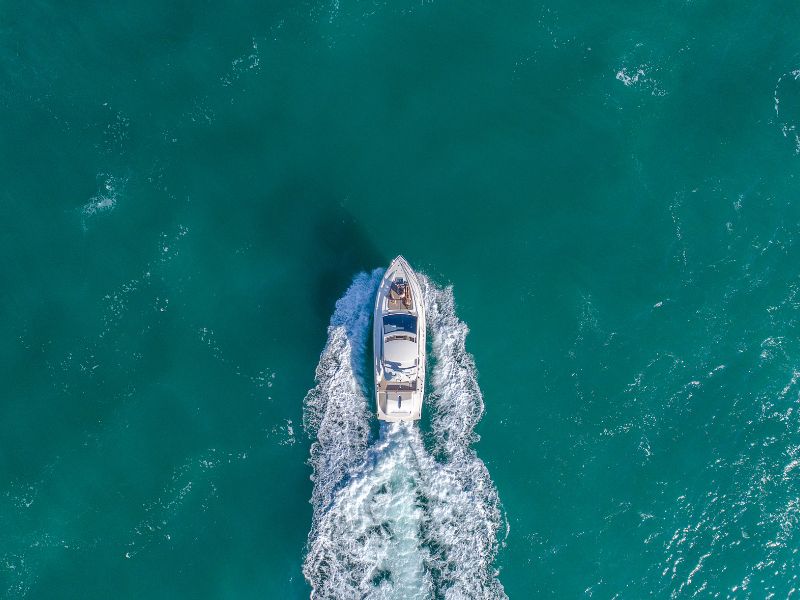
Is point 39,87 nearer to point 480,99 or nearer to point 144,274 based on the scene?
point 144,274

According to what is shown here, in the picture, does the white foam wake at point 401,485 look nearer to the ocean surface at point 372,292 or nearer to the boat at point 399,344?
the ocean surface at point 372,292

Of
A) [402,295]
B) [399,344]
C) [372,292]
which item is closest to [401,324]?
[399,344]

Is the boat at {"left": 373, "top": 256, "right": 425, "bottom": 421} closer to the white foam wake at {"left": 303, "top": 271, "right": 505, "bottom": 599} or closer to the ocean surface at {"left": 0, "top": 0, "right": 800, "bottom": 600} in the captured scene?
the white foam wake at {"left": 303, "top": 271, "right": 505, "bottom": 599}

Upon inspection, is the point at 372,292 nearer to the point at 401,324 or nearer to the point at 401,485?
the point at 401,324

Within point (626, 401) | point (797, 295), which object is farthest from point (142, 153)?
point (797, 295)

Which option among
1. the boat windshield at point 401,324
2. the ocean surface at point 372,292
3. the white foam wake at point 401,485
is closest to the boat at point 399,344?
the boat windshield at point 401,324

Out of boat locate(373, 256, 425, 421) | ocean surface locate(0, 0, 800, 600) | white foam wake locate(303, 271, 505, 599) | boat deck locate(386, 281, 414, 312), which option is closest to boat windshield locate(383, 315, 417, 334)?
boat locate(373, 256, 425, 421)
